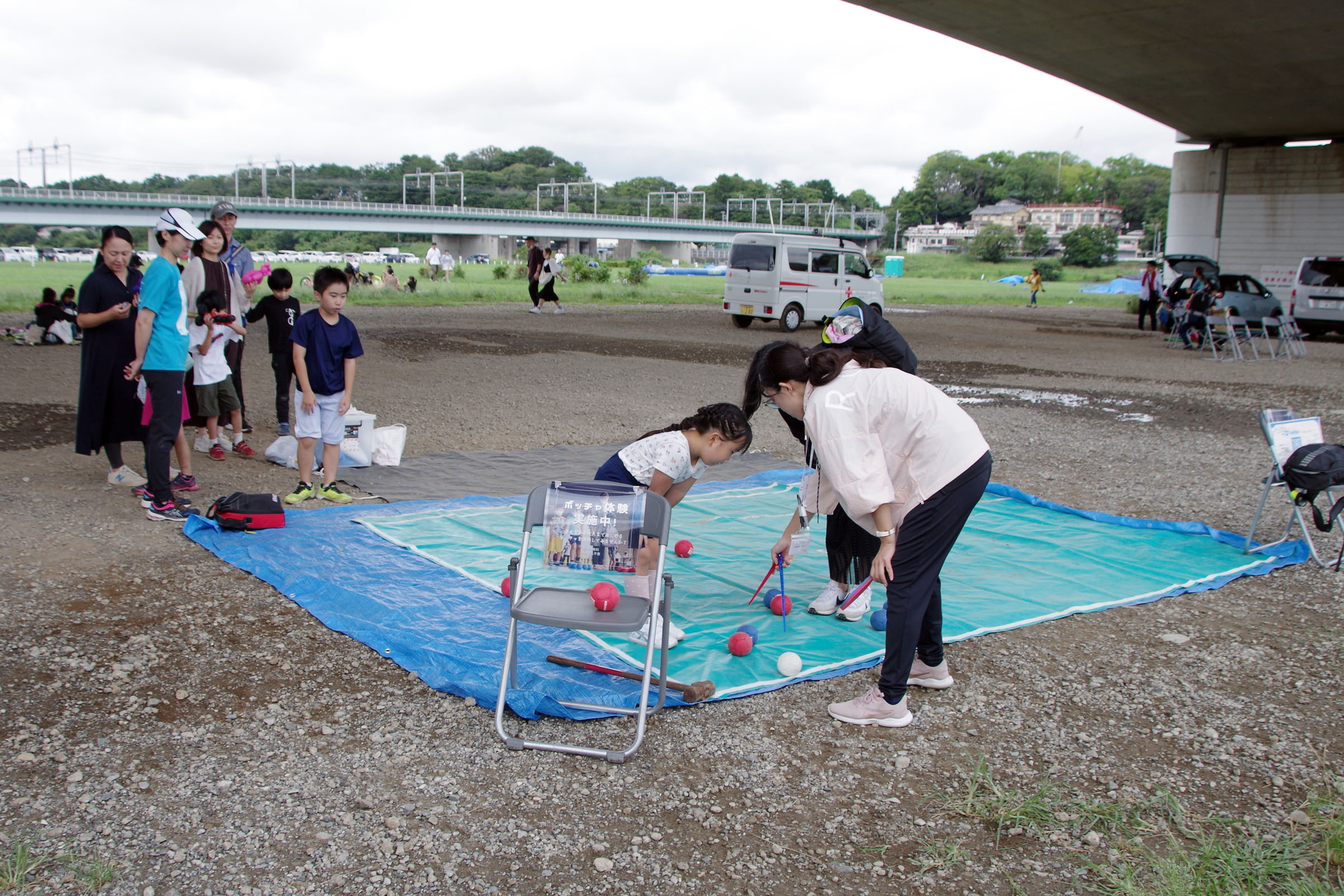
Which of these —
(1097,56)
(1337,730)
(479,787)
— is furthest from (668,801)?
(1097,56)

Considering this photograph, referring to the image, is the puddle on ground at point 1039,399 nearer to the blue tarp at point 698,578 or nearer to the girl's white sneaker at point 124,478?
the blue tarp at point 698,578

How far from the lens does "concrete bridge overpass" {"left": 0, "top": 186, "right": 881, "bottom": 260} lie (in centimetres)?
4316

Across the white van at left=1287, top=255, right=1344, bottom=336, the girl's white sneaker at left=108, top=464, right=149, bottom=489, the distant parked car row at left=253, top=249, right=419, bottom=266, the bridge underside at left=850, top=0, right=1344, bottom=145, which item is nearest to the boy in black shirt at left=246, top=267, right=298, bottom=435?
the girl's white sneaker at left=108, top=464, right=149, bottom=489

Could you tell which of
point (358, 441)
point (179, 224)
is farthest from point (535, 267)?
point (179, 224)

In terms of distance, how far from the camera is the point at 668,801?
2.69m

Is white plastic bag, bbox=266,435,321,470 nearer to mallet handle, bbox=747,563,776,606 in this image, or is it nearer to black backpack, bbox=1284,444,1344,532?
mallet handle, bbox=747,563,776,606

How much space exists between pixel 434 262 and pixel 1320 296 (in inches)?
1003

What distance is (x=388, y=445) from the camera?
6676 millimetres

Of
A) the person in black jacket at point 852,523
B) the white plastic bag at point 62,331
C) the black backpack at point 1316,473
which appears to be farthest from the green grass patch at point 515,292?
the black backpack at point 1316,473

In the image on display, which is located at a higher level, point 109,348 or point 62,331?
point 109,348

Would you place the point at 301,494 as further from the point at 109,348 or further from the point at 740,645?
the point at 740,645

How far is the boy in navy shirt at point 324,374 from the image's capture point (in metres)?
5.30

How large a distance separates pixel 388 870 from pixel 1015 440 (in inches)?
285

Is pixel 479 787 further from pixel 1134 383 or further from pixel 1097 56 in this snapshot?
pixel 1097 56
